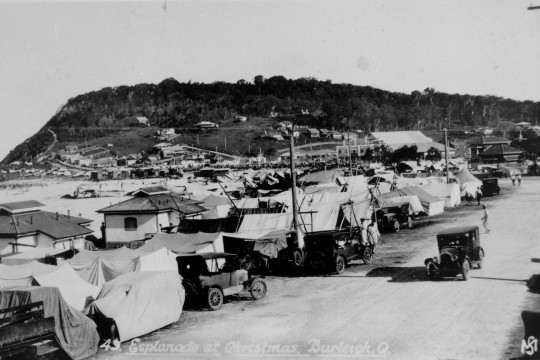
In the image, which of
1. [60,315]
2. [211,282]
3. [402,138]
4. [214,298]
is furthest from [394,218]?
[402,138]

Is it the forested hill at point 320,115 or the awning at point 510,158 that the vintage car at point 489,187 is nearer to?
the awning at point 510,158

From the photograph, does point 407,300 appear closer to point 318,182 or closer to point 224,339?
point 224,339

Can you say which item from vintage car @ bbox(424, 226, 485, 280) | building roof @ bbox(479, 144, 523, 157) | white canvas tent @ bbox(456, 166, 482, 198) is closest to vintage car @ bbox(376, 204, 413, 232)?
white canvas tent @ bbox(456, 166, 482, 198)

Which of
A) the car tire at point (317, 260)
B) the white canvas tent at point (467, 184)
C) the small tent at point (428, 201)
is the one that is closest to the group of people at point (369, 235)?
the car tire at point (317, 260)

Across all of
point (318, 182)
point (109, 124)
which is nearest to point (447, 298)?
point (318, 182)

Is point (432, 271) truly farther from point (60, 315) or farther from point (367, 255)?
point (60, 315)

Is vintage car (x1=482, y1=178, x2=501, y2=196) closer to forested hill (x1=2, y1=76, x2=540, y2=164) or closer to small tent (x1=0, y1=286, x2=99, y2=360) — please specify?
small tent (x1=0, y1=286, x2=99, y2=360)
